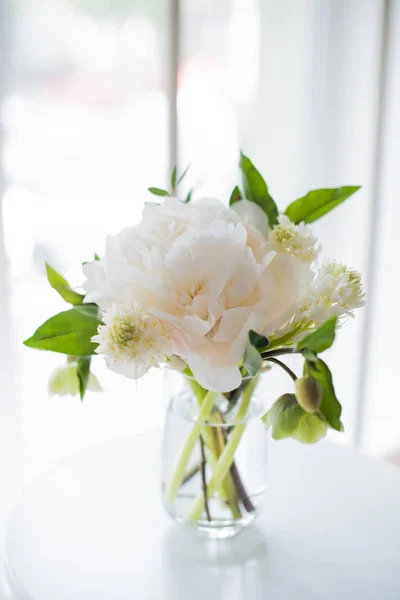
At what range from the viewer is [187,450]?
0.72 meters

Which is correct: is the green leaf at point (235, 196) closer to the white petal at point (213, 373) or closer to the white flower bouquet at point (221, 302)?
the white flower bouquet at point (221, 302)

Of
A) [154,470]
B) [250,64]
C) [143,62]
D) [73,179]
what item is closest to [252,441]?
[154,470]

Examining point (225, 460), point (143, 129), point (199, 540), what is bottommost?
point (199, 540)

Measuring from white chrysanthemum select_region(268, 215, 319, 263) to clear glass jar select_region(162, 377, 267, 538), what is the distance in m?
0.16

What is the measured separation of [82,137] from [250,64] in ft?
1.24

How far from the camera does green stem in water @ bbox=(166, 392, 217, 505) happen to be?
695mm

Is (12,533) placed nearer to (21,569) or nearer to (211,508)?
(21,569)

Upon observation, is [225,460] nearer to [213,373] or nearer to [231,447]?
[231,447]

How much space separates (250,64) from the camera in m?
1.20

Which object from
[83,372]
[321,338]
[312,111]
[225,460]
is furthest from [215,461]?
[312,111]

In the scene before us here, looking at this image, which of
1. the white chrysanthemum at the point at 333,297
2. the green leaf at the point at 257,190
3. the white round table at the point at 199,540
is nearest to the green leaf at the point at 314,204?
the green leaf at the point at 257,190

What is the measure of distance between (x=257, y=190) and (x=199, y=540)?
1.28ft

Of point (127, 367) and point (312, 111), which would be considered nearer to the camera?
point (127, 367)

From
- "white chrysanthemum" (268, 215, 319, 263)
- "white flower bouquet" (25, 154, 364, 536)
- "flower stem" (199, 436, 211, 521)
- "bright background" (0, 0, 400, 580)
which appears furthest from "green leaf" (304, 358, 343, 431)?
"bright background" (0, 0, 400, 580)
